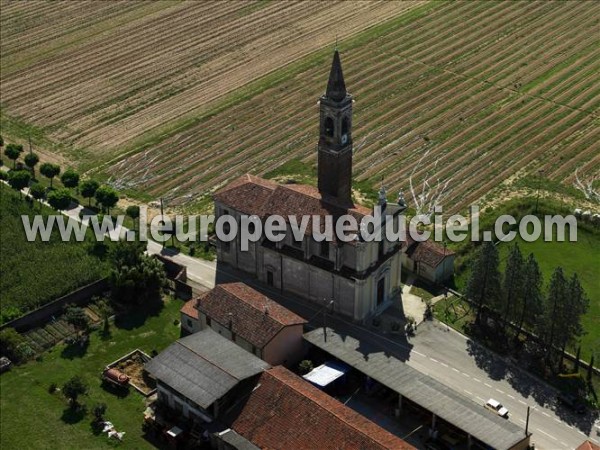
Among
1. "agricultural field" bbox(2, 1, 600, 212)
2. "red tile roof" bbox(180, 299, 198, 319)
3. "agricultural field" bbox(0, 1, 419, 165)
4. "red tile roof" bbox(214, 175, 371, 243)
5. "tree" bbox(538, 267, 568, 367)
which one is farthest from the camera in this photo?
"agricultural field" bbox(0, 1, 419, 165)

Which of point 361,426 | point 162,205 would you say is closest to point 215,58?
point 162,205

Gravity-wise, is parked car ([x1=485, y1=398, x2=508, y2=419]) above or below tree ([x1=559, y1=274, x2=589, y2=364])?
below

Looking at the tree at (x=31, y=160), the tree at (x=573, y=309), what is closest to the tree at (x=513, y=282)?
the tree at (x=573, y=309)

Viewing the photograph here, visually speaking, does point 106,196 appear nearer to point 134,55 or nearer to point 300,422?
point 300,422

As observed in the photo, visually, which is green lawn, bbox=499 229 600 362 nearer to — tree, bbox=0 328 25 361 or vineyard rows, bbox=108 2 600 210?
vineyard rows, bbox=108 2 600 210

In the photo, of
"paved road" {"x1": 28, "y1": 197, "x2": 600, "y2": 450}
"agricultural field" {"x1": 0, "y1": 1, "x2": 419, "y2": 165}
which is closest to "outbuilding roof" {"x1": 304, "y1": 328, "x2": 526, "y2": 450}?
"paved road" {"x1": 28, "y1": 197, "x2": 600, "y2": 450}

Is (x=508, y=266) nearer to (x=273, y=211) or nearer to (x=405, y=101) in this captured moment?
(x=273, y=211)

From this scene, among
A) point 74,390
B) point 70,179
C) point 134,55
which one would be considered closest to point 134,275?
point 74,390
